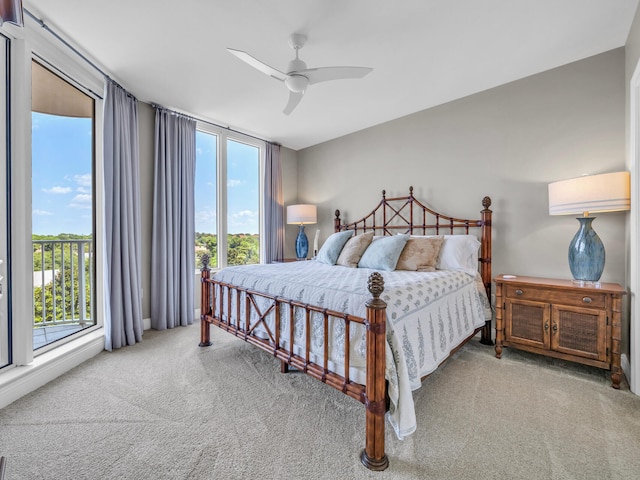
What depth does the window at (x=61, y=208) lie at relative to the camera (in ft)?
8.62

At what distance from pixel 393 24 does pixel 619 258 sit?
2679 mm

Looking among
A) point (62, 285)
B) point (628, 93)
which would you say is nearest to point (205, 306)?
point (62, 285)

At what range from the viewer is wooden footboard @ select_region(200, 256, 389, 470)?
143 centimetres

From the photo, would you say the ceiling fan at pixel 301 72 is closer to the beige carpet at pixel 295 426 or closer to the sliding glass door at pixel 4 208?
the sliding glass door at pixel 4 208

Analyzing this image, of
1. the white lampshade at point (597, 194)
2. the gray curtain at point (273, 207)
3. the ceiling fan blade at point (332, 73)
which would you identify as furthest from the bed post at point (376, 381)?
the gray curtain at point (273, 207)

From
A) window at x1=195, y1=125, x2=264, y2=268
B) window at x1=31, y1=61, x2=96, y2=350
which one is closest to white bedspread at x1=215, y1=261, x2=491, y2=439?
window at x1=195, y1=125, x2=264, y2=268

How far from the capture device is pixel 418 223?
3.73 m

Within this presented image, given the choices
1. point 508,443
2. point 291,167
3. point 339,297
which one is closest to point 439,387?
point 508,443

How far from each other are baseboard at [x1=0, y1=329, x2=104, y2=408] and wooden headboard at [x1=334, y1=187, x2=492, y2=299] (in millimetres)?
3243

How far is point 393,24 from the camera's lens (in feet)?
7.01

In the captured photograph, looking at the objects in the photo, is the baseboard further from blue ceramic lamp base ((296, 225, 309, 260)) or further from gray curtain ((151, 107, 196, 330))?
blue ceramic lamp base ((296, 225, 309, 260))

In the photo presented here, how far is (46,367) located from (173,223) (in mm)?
1849

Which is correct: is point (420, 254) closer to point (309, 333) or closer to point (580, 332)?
point (580, 332)

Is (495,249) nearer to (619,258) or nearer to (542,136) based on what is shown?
(619,258)
